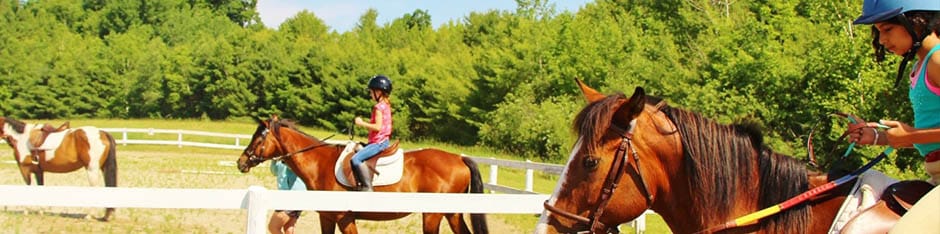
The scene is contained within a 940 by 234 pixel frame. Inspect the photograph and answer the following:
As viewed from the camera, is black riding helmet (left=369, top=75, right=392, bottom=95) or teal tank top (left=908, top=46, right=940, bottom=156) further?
black riding helmet (left=369, top=75, right=392, bottom=95)

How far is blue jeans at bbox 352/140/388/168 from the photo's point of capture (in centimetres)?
893

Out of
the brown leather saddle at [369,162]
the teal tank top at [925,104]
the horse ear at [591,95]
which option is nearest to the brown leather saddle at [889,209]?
the teal tank top at [925,104]

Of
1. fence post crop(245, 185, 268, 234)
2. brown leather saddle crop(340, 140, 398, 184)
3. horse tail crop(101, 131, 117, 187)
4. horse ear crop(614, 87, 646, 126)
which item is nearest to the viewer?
horse ear crop(614, 87, 646, 126)

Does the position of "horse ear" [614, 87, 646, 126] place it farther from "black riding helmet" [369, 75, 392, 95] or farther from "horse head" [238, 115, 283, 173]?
"horse head" [238, 115, 283, 173]

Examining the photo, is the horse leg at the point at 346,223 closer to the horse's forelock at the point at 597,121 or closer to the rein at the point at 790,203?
the horse's forelock at the point at 597,121

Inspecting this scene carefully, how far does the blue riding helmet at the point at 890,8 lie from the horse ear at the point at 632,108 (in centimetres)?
86

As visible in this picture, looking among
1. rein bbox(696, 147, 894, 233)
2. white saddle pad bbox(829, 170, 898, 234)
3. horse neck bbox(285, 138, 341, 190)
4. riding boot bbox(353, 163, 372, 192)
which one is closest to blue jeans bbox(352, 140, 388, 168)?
riding boot bbox(353, 163, 372, 192)

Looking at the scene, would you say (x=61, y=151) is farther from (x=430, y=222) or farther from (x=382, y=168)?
(x=430, y=222)

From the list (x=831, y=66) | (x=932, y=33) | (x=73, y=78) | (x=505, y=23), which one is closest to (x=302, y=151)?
(x=932, y=33)

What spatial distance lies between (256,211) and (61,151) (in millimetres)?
11528

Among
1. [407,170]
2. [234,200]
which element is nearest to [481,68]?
[407,170]

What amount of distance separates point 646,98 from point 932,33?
1.12 m

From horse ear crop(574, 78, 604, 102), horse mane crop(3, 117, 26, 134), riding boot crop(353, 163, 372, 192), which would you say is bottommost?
horse mane crop(3, 117, 26, 134)

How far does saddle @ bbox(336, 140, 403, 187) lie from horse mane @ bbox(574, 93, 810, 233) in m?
5.97
